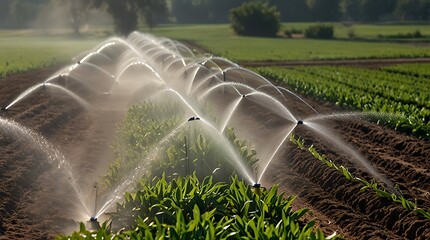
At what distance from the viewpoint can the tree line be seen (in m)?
82.4

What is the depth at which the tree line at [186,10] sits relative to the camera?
270 ft

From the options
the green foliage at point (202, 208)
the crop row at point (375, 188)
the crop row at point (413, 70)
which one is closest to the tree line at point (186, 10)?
the crop row at point (413, 70)

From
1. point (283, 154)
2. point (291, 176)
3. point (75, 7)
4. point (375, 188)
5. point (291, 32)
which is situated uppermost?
point (75, 7)

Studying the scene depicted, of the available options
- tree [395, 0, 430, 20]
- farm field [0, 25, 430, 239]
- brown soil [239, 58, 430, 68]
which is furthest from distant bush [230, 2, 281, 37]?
farm field [0, 25, 430, 239]

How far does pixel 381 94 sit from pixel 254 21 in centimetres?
7069

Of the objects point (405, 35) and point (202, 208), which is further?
point (405, 35)

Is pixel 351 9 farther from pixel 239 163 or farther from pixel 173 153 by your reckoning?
pixel 173 153

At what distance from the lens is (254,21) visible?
294 ft

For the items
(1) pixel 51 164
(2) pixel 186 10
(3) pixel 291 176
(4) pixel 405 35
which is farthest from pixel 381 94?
(2) pixel 186 10

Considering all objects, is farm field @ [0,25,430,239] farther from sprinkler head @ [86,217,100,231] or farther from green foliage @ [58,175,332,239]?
sprinkler head @ [86,217,100,231]

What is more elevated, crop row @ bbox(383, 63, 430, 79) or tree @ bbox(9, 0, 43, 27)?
tree @ bbox(9, 0, 43, 27)

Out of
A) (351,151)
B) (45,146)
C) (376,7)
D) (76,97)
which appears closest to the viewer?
(351,151)

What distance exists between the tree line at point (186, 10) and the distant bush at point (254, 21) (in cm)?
1148

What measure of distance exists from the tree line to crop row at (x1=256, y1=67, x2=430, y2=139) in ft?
186
